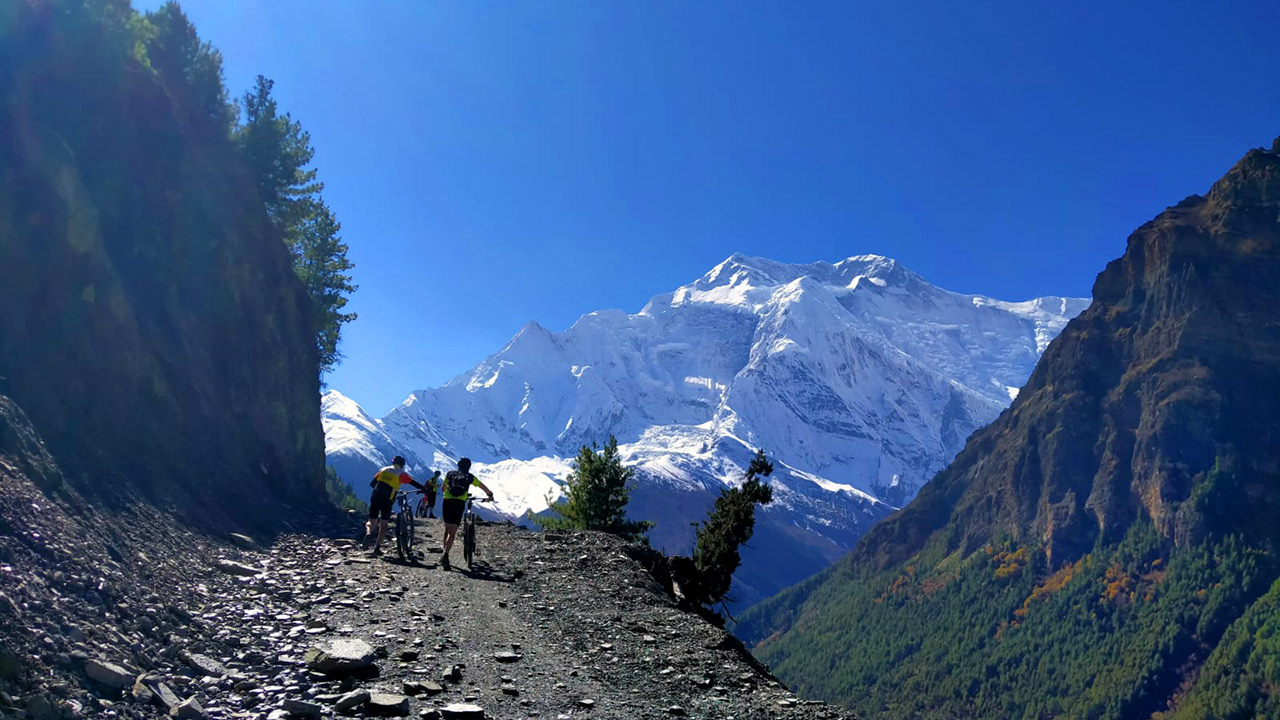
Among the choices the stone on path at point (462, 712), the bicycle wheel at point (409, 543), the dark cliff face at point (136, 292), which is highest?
the dark cliff face at point (136, 292)

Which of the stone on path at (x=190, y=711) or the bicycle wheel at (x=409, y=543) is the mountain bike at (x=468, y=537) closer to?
the bicycle wheel at (x=409, y=543)

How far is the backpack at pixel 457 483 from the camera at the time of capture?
23281 mm

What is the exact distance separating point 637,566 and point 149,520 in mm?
12443

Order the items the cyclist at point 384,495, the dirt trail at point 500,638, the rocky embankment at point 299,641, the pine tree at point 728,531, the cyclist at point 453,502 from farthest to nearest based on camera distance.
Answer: the pine tree at point 728,531
the cyclist at point 384,495
the cyclist at point 453,502
the dirt trail at point 500,638
the rocky embankment at point 299,641

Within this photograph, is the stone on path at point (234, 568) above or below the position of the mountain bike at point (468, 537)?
below

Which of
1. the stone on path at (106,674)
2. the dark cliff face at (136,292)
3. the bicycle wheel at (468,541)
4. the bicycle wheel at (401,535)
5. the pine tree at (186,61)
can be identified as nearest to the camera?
the stone on path at (106,674)

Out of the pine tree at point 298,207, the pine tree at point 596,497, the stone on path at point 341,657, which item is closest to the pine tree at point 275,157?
the pine tree at point 298,207

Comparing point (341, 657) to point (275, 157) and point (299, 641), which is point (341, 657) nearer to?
point (299, 641)

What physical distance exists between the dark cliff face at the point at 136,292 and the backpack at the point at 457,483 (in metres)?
6.25

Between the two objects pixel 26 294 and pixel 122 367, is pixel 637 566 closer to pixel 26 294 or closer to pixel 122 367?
pixel 122 367

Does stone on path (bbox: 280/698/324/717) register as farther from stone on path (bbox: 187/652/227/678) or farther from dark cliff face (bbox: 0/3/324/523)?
dark cliff face (bbox: 0/3/324/523)

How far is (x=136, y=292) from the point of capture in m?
Answer: 27.5

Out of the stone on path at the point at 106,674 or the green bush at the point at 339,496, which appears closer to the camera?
the stone on path at the point at 106,674

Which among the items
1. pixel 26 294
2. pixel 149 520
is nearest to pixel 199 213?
pixel 26 294
